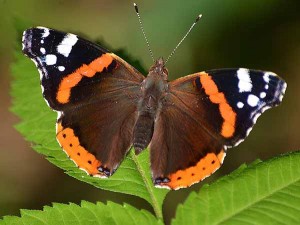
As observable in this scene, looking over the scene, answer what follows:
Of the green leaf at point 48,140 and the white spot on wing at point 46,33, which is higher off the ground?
the white spot on wing at point 46,33

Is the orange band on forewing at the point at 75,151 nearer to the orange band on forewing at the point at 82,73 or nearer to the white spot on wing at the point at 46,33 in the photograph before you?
the orange band on forewing at the point at 82,73

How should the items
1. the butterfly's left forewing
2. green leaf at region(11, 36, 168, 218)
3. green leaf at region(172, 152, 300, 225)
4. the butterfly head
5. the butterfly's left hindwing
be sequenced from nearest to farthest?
green leaf at region(172, 152, 300, 225) → green leaf at region(11, 36, 168, 218) → the butterfly's left hindwing → the butterfly's left forewing → the butterfly head

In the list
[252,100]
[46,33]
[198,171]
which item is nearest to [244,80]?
[252,100]

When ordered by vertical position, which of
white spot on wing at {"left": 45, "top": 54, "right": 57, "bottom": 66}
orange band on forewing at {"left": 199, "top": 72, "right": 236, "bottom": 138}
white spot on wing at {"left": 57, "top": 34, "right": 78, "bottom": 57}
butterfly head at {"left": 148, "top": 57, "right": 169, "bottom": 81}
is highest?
white spot on wing at {"left": 57, "top": 34, "right": 78, "bottom": 57}

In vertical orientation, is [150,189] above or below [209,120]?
below

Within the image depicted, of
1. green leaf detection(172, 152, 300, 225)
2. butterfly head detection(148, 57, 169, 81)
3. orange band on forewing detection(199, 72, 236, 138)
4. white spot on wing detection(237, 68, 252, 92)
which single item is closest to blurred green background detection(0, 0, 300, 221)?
butterfly head detection(148, 57, 169, 81)

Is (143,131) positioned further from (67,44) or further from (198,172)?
(67,44)

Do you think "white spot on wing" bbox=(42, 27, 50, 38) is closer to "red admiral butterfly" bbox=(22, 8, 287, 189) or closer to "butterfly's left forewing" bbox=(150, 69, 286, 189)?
"red admiral butterfly" bbox=(22, 8, 287, 189)

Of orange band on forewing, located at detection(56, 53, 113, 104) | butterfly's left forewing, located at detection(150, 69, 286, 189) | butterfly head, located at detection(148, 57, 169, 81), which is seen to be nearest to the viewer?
butterfly's left forewing, located at detection(150, 69, 286, 189)

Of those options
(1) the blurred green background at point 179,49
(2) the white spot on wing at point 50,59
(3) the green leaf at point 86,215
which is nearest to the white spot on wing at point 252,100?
(3) the green leaf at point 86,215
